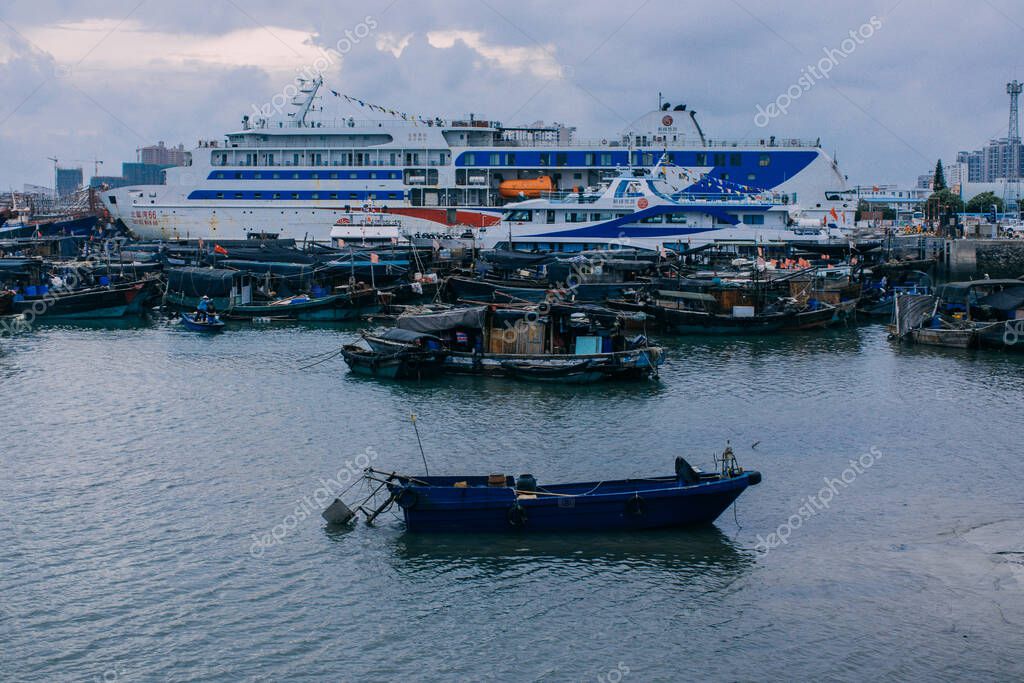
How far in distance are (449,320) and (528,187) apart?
35.0 metres

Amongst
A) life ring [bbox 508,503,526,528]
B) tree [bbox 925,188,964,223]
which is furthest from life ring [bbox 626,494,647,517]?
tree [bbox 925,188,964,223]

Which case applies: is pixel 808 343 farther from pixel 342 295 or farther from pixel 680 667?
pixel 680 667

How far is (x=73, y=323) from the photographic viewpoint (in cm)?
4447

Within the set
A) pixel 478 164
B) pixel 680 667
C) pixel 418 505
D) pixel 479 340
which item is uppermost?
pixel 478 164

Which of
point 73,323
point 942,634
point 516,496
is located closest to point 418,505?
point 516,496

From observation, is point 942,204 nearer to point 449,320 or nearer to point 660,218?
point 660,218

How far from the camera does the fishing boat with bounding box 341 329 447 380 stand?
102 feet

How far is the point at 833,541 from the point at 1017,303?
24183 millimetres

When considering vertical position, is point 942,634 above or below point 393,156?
below

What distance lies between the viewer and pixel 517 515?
17688 mm
